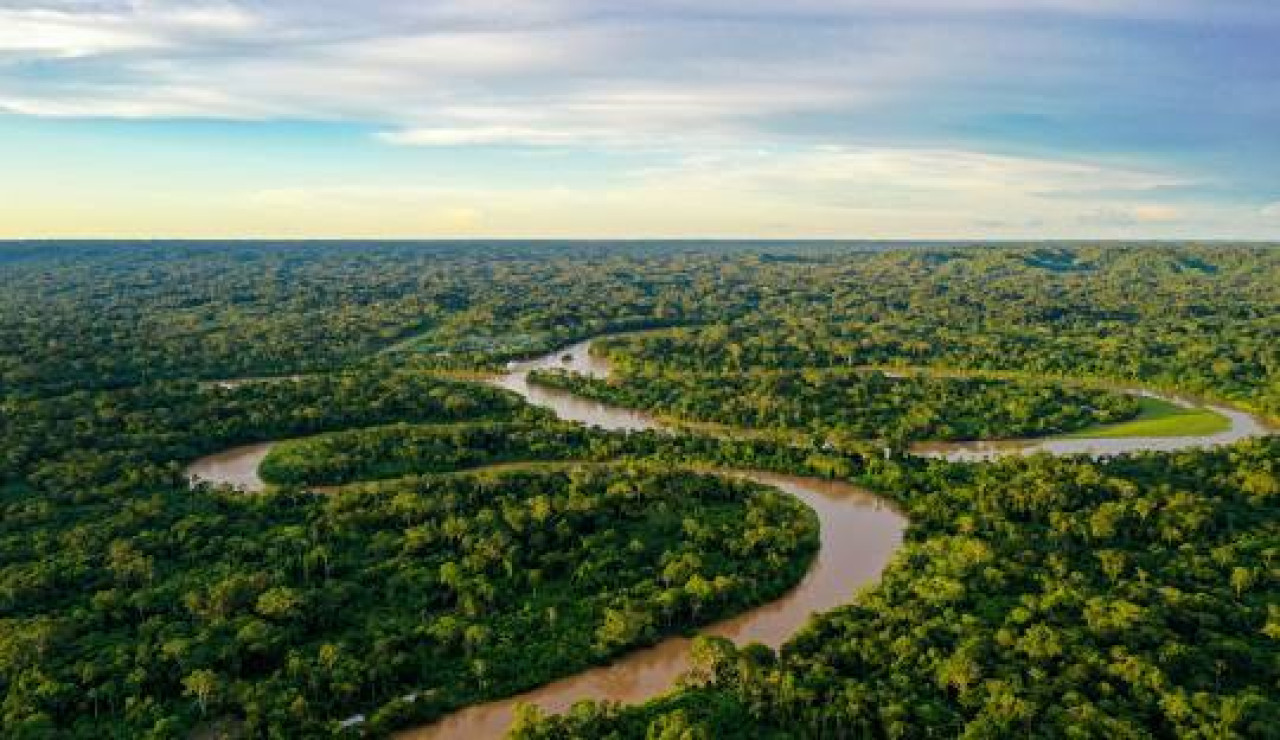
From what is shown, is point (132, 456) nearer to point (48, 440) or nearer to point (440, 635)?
point (48, 440)

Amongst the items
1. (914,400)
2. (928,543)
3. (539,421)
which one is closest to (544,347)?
(539,421)

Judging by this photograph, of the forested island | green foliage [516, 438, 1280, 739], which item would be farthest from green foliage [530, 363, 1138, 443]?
green foliage [516, 438, 1280, 739]

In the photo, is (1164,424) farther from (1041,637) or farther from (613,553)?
(613,553)

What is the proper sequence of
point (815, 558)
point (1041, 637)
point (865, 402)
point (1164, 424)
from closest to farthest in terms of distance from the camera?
point (1041, 637) < point (815, 558) < point (1164, 424) < point (865, 402)

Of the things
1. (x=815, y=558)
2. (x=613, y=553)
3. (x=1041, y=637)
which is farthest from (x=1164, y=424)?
(x=613, y=553)

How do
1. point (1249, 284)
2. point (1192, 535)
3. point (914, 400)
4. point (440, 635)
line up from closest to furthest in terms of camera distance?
1. point (440, 635)
2. point (1192, 535)
3. point (914, 400)
4. point (1249, 284)
